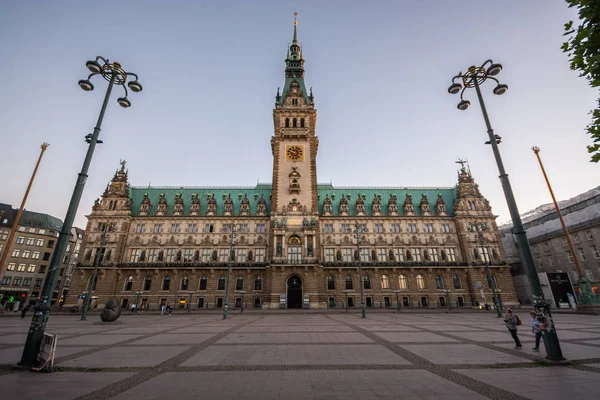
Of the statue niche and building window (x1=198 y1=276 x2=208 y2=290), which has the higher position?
the statue niche

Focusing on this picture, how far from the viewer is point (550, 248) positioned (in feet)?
166

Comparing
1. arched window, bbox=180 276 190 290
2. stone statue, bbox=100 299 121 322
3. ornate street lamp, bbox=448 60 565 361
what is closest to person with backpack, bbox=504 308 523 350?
ornate street lamp, bbox=448 60 565 361

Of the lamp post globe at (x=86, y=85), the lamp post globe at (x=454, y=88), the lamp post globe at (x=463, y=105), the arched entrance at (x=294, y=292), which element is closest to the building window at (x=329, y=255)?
the arched entrance at (x=294, y=292)

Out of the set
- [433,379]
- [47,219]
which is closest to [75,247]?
[47,219]

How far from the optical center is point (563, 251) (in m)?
48.0

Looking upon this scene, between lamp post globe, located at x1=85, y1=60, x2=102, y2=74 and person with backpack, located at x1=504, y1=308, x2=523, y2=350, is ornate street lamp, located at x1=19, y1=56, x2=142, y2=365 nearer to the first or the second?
lamp post globe, located at x1=85, y1=60, x2=102, y2=74

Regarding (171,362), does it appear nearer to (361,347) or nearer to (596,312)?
(361,347)

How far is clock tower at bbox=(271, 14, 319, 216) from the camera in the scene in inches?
1973

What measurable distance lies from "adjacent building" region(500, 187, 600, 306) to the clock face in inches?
1720

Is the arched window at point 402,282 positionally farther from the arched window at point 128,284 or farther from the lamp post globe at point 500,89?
the arched window at point 128,284

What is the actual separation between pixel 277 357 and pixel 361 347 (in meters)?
4.15

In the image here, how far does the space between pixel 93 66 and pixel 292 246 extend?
128ft

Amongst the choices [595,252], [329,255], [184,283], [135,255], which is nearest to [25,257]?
[135,255]

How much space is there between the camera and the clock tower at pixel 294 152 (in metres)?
50.1
